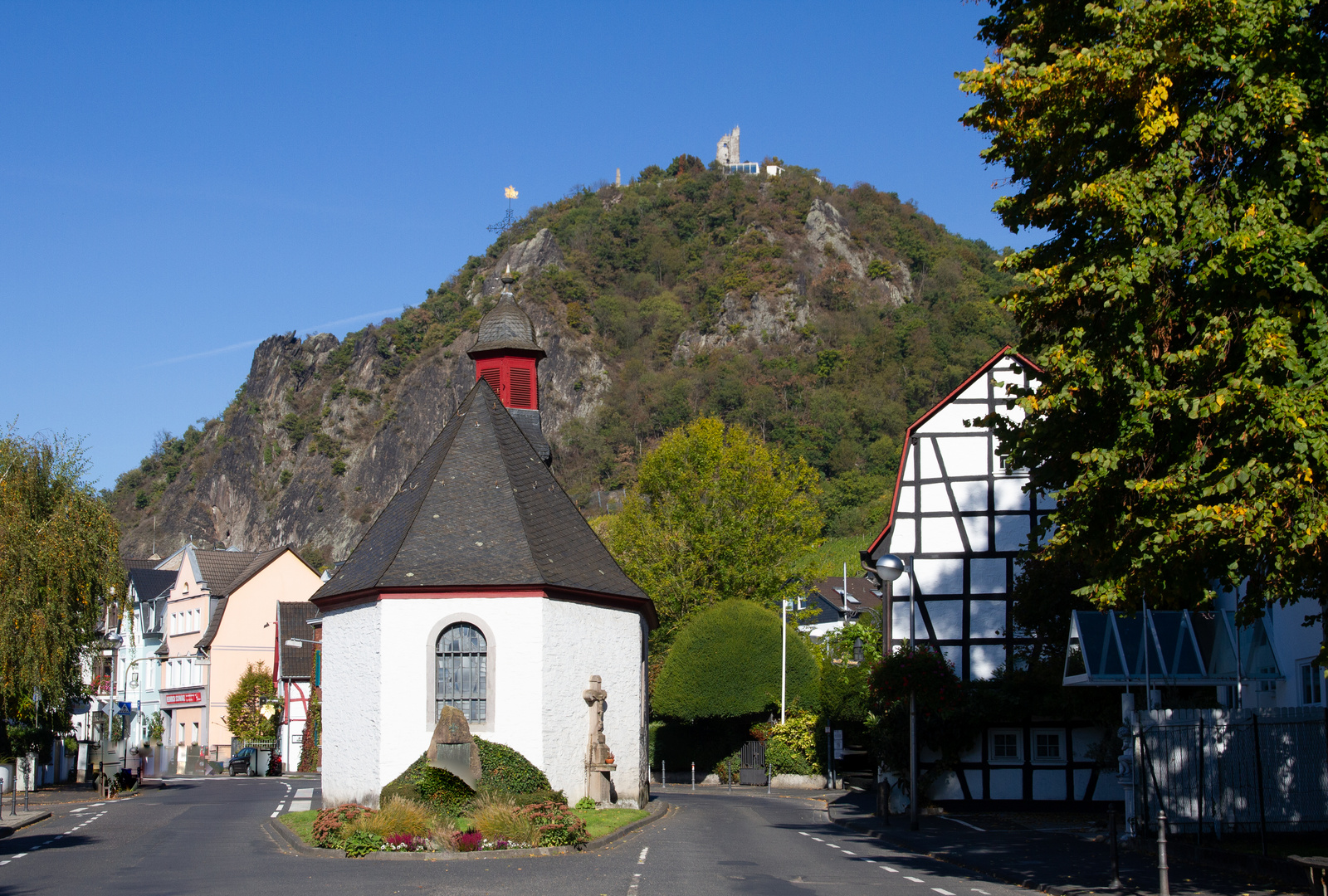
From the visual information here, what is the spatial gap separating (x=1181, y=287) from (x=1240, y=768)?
781cm

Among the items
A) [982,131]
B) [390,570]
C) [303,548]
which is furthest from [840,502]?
[982,131]

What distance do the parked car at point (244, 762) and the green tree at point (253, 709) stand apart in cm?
317

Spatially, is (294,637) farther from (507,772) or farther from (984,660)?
(507,772)

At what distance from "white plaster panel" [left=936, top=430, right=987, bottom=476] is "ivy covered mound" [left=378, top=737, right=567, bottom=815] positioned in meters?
12.3

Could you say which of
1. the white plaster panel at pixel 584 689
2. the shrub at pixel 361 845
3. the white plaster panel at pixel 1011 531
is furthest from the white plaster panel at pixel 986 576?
the shrub at pixel 361 845

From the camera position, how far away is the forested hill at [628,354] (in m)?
120

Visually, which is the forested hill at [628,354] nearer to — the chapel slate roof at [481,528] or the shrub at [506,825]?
the chapel slate roof at [481,528]

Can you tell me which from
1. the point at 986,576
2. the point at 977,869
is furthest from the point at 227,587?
the point at 977,869

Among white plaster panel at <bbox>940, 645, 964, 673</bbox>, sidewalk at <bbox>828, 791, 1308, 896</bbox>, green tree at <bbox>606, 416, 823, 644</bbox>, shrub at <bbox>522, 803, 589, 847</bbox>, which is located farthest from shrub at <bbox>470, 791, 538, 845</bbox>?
green tree at <bbox>606, 416, 823, 644</bbox>

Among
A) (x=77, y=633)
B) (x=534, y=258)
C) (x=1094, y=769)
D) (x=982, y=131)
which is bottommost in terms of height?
(x=1094, y=769)

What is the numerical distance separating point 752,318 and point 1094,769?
114767mm

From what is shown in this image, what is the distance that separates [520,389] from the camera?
30.8 metres

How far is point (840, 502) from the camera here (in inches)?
3807

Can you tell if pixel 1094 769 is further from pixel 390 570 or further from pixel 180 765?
pixel 180 765
